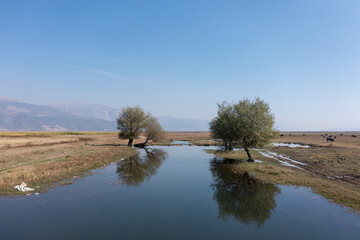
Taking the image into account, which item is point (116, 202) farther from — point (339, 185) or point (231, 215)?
point (339, 185)

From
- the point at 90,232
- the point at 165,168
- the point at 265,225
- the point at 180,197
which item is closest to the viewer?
the point at 90,232

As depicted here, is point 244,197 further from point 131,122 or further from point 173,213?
point 131,122

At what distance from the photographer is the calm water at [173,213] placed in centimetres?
1449

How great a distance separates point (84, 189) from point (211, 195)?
1540 cm

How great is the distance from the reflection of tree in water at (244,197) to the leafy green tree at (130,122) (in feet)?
149

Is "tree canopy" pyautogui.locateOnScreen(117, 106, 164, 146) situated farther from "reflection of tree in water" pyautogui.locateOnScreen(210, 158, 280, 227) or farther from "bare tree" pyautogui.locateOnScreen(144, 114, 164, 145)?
"reflection of tree in water" pyautogui.locateOnScreen(210, 158, 280, 227)

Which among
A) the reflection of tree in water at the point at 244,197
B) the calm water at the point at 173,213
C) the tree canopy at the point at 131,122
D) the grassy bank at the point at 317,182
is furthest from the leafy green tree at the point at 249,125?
the tree canopy at the point at 131,122

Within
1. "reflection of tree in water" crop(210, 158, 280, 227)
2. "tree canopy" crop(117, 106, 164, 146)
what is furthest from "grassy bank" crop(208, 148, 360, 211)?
"tree canopy" crop(117, 106, 164, 146)

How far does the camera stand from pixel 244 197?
72.4 feet

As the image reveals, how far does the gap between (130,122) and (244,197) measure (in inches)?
2205

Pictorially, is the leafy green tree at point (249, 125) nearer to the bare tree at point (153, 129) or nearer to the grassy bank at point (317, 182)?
the grassy bank at point (317, 182)

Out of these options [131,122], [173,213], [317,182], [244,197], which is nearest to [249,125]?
[317,182]

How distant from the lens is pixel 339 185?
25.1m

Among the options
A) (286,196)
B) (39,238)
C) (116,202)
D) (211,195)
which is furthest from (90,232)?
(286,196)
